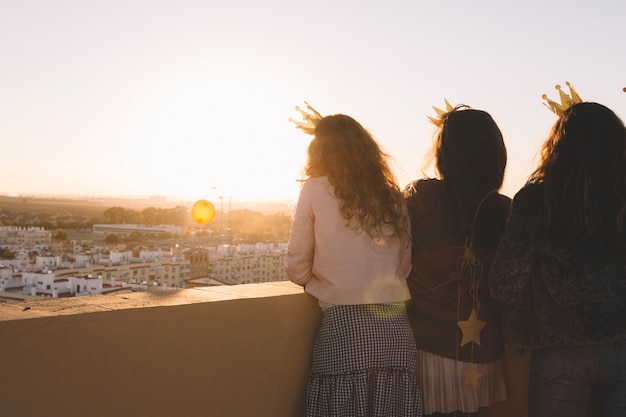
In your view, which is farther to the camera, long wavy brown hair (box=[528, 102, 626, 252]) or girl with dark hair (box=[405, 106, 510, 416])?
girl with dark hair (box=[405, 106, 510, 416])

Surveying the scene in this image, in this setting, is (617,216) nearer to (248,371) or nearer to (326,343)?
(326,343)

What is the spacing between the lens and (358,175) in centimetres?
185

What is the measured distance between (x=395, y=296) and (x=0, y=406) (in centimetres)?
105

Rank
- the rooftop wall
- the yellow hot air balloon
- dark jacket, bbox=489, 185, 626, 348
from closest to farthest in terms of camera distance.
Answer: the rooftop wall → dark jacket, bbox=489, 185, 626, 348 → the yellow hot air balloon

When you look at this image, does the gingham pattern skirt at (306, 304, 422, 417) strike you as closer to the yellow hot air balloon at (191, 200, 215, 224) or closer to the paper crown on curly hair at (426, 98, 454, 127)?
the paper crown on curly hair at (426, 98, 454, 127)

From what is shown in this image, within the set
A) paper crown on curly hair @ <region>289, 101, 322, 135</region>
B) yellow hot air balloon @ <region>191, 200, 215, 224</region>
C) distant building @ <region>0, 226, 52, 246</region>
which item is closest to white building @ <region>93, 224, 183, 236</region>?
yellow hot air balloon @ <region>191, 200, 215, 224</region>

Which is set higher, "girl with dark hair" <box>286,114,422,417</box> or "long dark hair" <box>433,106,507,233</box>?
"long dark hair" <box>433,106,507,233</box>

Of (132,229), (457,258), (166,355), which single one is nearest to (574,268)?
(457,258)

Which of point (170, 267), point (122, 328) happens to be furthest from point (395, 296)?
point (170, 267)

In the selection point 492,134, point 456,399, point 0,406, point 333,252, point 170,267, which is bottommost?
point 170,267

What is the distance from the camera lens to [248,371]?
1890mm

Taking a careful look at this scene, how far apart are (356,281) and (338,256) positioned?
88mm

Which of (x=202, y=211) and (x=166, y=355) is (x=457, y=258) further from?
(x=202, y=211)

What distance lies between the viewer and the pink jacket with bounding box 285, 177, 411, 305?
1.79 metres
